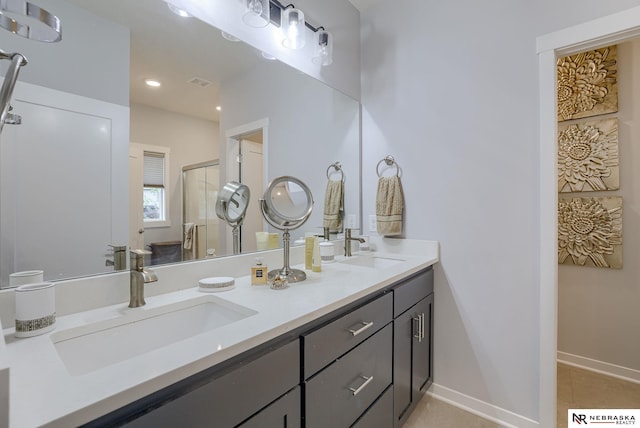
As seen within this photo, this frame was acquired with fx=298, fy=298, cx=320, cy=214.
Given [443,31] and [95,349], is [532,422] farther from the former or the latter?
[443,31]

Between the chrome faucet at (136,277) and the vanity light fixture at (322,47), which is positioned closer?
the chrome faucet at (136,277)

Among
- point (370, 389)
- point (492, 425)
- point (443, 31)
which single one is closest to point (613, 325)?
point (492, 425)

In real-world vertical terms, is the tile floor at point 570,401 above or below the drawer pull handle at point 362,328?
below

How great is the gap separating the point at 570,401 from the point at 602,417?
0.59 feet

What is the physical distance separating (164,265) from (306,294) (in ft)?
1.81

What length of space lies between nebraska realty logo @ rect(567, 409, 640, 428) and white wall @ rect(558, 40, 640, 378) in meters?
0.49

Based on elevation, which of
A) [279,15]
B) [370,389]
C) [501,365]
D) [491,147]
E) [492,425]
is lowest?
[492,425]

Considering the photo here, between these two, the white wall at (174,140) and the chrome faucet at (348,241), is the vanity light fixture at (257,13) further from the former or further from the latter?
the chrome faucet at (348,241)

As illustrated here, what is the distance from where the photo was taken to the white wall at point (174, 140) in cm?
110

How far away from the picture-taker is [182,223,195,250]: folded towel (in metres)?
1.23

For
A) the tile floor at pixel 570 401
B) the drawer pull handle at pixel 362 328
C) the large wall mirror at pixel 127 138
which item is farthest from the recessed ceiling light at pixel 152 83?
the tile floor at pixel 570 401

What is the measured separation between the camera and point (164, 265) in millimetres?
1132

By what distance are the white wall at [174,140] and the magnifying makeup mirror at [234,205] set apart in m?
0.17

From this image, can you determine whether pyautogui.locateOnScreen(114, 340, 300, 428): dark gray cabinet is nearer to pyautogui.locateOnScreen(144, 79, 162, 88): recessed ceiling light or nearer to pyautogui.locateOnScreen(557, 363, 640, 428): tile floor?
pyautogui.locateOnScreen(144, 79, 162, 88): recessed ceiling light
